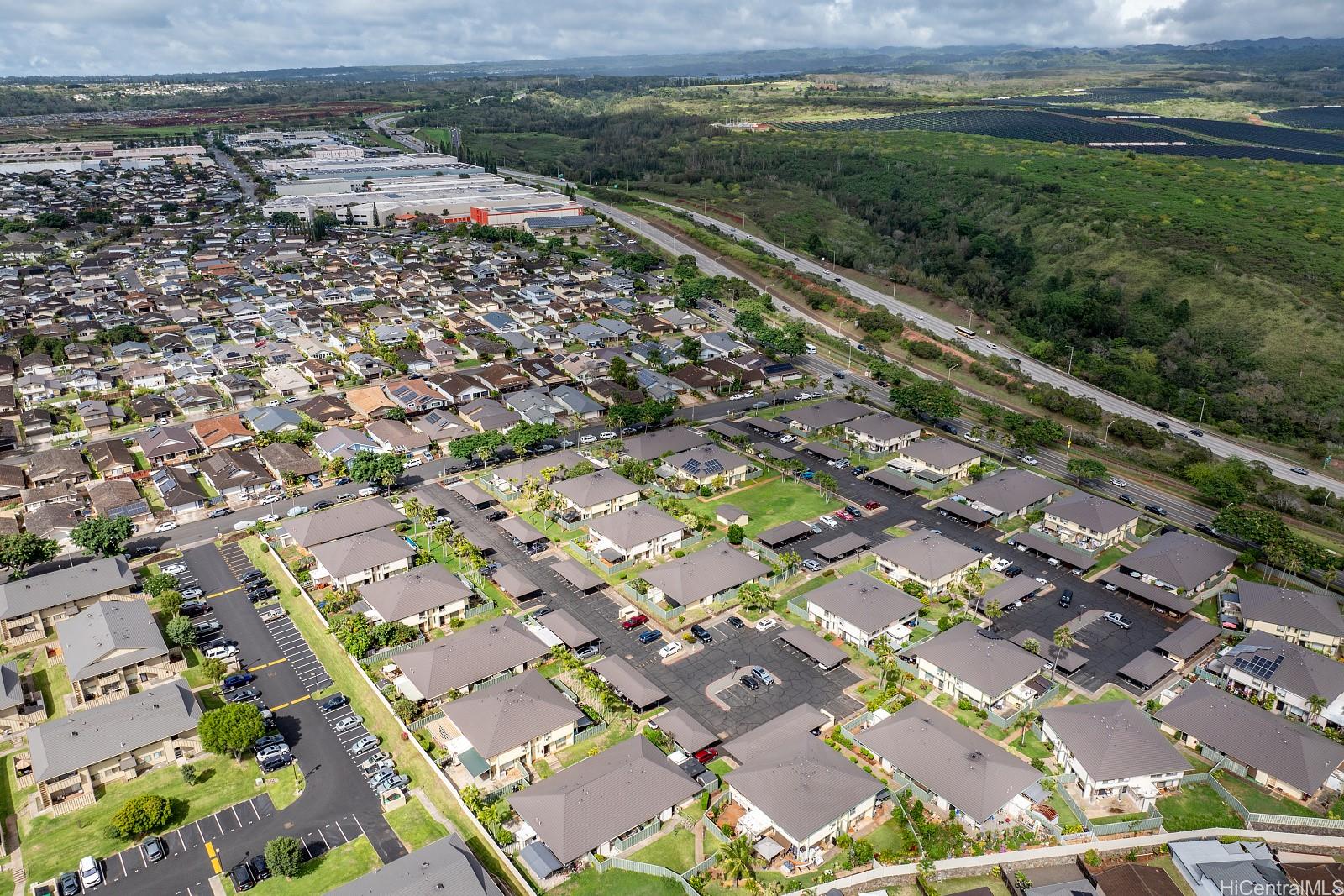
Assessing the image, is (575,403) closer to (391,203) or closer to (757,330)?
(757,330)

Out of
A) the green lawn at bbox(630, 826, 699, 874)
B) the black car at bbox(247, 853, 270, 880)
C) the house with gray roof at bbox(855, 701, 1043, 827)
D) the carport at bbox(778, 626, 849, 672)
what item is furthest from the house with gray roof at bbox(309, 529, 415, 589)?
the house with gray roof at bbox(855, 701, 1043, 827)

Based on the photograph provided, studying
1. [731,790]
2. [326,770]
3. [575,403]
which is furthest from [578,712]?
[575,403]

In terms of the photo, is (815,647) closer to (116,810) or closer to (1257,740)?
(1257,740)

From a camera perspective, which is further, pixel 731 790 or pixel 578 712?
pixel 578 712

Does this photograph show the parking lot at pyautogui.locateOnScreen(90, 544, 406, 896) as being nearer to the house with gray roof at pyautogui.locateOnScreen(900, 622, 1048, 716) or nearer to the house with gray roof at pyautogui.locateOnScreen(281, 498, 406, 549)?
the house with gray roof at pyautogui.locateOnScreen(281, 498, 406, 549)

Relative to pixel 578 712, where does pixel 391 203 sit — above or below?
above

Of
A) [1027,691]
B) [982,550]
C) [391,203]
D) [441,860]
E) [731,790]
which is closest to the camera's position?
[441,860]

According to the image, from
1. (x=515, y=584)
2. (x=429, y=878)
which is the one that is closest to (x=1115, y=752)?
(x=429, y=878)
